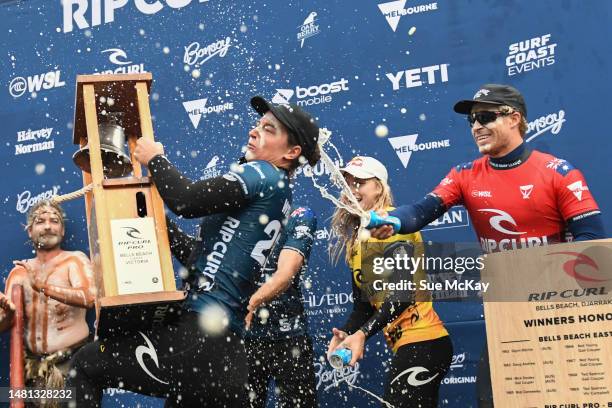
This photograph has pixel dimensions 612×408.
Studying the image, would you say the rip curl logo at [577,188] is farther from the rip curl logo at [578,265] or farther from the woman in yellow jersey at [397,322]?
the rip curl logo at [578,265]

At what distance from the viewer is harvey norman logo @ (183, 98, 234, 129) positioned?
629 cm

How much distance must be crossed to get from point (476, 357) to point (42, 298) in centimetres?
305

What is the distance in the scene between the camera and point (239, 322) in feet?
10.8

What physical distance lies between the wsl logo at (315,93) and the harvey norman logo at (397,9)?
0.51 m

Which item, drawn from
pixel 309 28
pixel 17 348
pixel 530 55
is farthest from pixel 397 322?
pixel 17 348

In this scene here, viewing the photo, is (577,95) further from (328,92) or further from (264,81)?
(264,81)

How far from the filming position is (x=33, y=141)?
22.2 ft

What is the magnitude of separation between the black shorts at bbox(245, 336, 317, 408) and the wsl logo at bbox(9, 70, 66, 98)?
3142mm

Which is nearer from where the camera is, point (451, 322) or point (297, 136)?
point (297, 136)

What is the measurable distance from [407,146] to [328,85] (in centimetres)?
74

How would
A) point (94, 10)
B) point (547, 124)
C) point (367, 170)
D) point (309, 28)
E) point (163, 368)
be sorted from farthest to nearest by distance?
point (94, 10) < point (309, 28) < point (547, 124) < point (367, 170) < point (163, 368)

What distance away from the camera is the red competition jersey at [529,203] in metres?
4.12

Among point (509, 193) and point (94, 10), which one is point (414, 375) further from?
point (94, 10)

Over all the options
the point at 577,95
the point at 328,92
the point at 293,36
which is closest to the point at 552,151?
the point at 577,95
